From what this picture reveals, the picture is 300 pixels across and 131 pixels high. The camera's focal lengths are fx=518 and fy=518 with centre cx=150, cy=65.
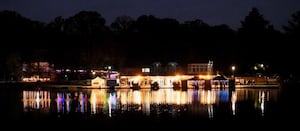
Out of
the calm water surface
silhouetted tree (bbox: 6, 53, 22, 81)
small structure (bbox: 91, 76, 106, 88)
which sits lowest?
the calm water surface

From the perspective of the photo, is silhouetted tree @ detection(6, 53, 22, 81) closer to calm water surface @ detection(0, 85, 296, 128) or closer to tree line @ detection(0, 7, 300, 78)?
tree line @ detection(0, 7, 300, 78)

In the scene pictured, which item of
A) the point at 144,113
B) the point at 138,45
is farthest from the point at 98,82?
the point at 144,113

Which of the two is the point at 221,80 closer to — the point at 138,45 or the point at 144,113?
the point at 138,45

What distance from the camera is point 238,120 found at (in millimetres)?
32969

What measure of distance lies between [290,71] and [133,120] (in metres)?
28.3

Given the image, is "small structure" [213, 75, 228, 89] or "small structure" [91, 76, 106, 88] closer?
"small structure" [213, 75, 228, 89]

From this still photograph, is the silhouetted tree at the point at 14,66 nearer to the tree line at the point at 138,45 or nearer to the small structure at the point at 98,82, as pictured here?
the tree line at the point at 138,45

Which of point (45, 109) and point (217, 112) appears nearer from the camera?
point (217, 112)

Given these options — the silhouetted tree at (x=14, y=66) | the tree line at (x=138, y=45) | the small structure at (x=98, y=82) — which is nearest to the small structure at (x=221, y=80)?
the tree line at (x=138, y=45)

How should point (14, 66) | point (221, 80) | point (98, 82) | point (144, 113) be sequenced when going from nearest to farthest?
point (144, 113)
point (221, 80)
point (98, 82)
point (14, 66)

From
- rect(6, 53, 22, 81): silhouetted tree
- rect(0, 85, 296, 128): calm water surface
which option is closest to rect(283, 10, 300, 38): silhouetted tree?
rect(0, 85, 296, 128): calm water surface

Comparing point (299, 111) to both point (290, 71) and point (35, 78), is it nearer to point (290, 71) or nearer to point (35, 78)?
point (290, 71)

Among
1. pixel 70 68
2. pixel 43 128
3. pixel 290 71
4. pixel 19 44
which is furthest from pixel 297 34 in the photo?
pixel 19 44

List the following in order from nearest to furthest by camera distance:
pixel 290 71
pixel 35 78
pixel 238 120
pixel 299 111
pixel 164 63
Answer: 1. pixel 238 120
2. pixel 299 111
3. pixel 290 71
4. pixel 164 63
5. pixel 35 78
